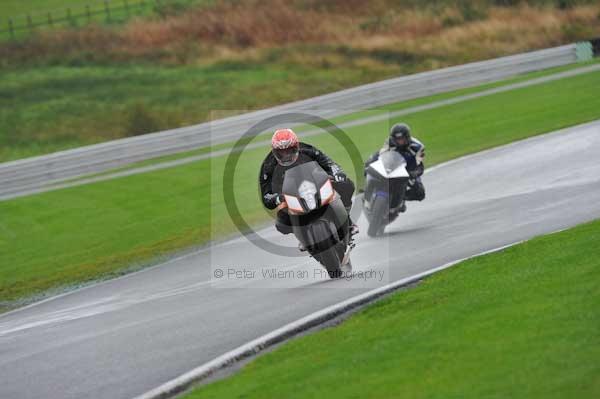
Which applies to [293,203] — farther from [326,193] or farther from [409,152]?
[409,152]

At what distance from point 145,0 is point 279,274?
45901 millimetres

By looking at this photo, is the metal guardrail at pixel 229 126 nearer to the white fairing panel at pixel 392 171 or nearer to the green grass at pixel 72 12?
the white fairing panel at pixel 392 171

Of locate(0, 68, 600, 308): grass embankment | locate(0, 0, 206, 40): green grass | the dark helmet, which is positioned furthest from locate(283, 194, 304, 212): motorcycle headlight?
locate(0, 0, 206, 40): green grass

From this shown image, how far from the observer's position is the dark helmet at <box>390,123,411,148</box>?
14758 mm

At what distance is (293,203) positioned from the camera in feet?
34.6

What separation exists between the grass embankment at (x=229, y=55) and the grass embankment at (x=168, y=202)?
8.92 metres

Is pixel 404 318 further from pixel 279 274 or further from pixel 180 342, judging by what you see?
pixel 279 274

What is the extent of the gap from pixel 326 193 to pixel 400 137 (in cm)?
445

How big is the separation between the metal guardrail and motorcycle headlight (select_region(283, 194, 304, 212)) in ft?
50.5

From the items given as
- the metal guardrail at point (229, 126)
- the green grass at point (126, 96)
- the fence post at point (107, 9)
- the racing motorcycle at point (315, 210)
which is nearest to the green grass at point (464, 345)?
the racing motorcycle at point (315, 210)

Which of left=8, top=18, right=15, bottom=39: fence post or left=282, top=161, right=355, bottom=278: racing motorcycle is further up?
left=8, top=18, right=15, bottom=39: fence post

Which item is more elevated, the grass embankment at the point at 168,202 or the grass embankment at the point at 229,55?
the grass embankment at the point at 229,55

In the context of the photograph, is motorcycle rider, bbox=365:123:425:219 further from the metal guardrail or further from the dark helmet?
Answer: the metal guardrail

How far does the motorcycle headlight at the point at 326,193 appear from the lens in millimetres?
10555
